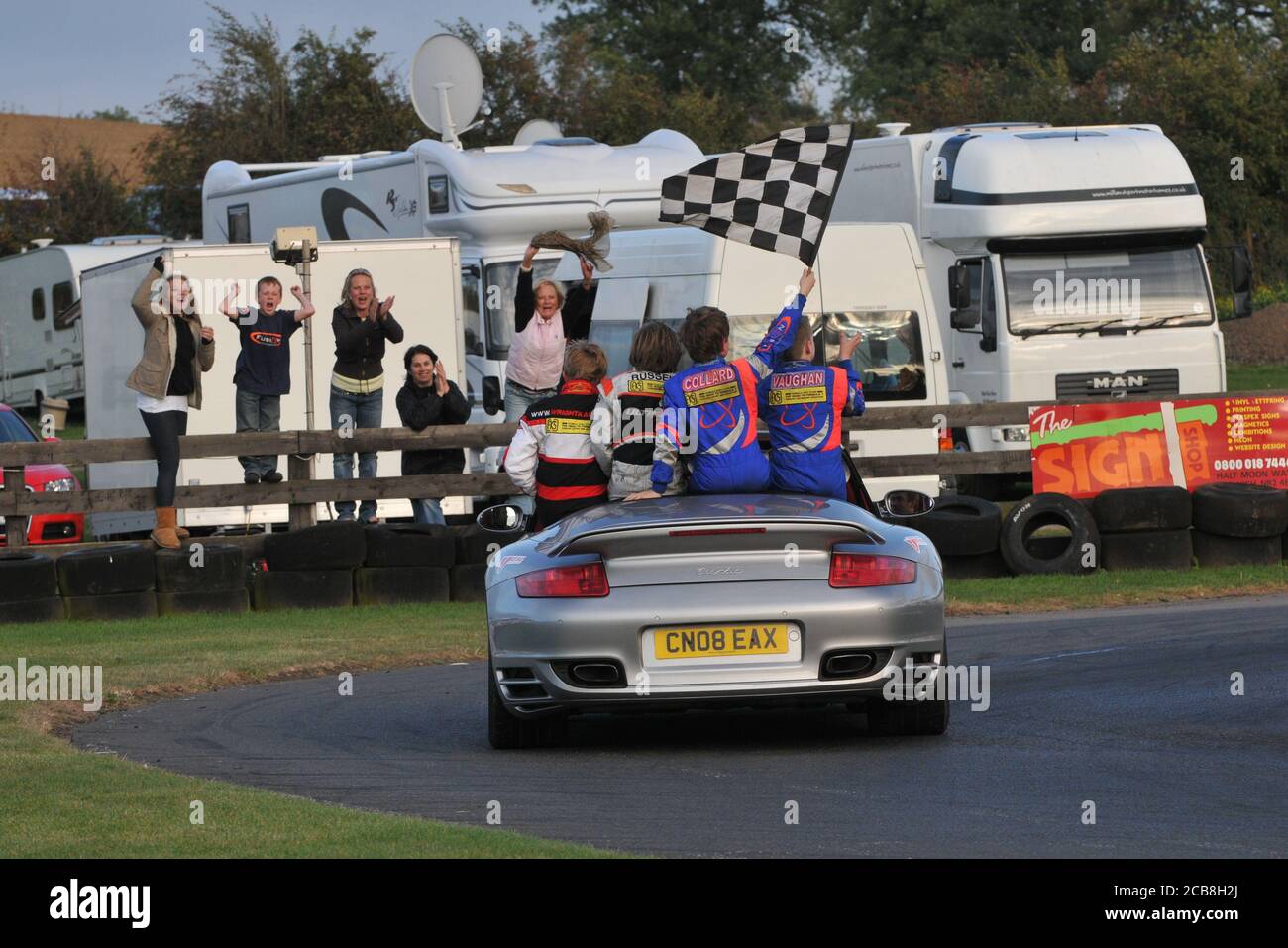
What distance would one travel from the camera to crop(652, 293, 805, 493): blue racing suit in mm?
9438

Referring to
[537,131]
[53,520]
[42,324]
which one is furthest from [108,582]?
[42,324]

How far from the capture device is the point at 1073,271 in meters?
21.6

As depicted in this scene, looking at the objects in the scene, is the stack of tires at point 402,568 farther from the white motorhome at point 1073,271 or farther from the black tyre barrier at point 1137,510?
the white motorhome at point 1073,271

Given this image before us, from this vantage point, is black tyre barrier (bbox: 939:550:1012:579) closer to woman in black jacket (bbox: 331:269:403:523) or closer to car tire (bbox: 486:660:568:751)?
woman in black jacket (bbox: 331:269:403:523)

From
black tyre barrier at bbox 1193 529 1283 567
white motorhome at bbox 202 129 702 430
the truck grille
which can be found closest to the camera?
black tyre barrier at bbox 1193 529 1283 567

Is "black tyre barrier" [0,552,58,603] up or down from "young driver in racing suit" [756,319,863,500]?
down

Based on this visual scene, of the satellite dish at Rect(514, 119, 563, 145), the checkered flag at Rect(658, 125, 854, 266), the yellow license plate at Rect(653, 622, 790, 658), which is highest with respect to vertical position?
the satellite dish at Rect(514, 119, 563, 145)

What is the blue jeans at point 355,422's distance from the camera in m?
16.8

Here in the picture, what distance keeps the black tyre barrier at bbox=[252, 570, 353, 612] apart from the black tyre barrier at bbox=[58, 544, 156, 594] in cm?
80

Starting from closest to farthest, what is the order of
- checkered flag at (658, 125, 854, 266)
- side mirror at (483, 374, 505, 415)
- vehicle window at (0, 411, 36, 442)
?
checkered flag at (658, 125, 854, 266) < side mirror at (483, 374, 505, 415) < vehicle window at (0, 411, 36, 442)

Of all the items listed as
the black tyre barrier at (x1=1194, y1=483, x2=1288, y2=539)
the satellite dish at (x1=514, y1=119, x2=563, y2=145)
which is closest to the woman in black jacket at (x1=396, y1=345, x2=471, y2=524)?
the black tyre barrier at (x1=1194, y1=483, x2=1288, y2=539)

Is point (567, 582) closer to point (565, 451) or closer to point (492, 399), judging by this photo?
point (565, 451)

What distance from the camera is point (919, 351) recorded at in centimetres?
1841
